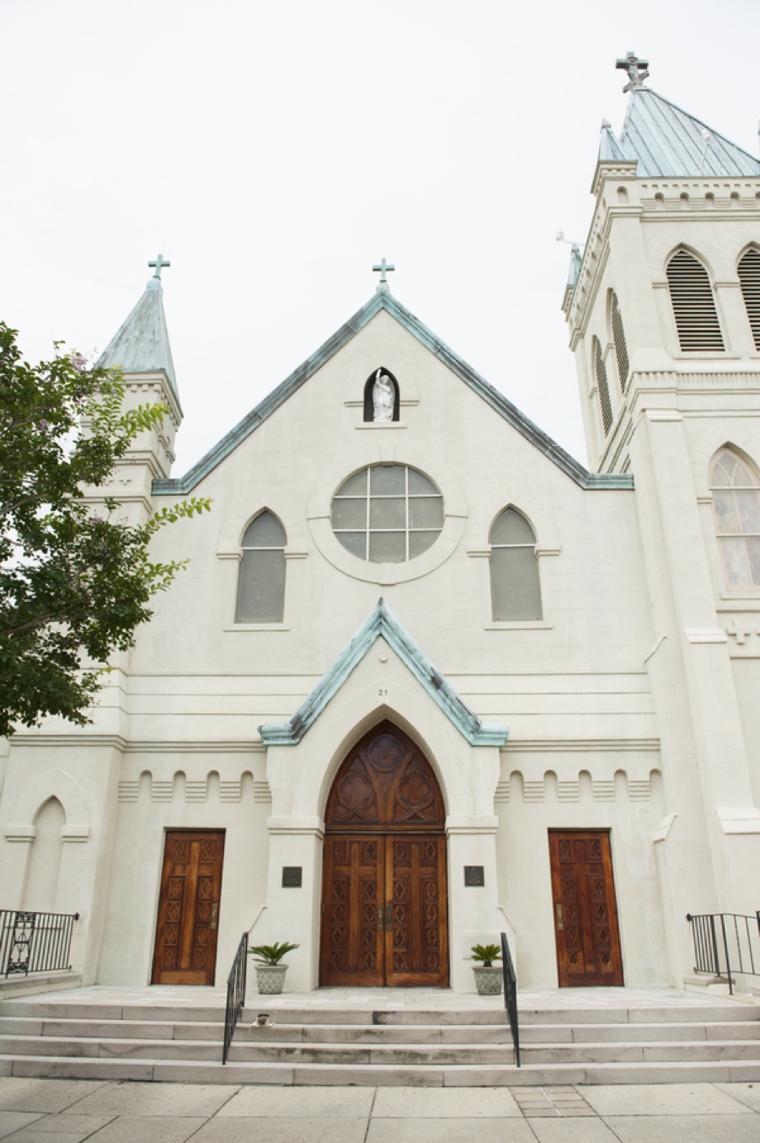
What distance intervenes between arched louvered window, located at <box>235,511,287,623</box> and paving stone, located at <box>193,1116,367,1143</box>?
837cm

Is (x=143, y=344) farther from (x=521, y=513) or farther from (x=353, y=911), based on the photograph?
(x=353, y=911)

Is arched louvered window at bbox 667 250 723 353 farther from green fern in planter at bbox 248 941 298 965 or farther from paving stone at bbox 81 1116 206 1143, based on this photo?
paving stone at bbox 81 1116 206 1143

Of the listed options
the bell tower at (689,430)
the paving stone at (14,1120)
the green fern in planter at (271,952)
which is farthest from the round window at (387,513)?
the paving stone at (14,1120)

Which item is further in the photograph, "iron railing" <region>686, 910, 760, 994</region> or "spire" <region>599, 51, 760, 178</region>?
"spire" <region>599, 51, 760, 178</region>

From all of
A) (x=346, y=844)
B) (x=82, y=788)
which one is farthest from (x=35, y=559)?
(x=346, y=844)

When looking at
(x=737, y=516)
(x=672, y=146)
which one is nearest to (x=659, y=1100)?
(x=737, y=516)

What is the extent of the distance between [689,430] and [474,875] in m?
8.73

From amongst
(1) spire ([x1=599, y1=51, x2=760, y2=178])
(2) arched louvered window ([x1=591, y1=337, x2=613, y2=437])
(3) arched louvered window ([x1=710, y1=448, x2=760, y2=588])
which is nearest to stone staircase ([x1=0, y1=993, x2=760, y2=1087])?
(3) arched louvered window ([x1=710, y1=448, x2=760, y2=588])

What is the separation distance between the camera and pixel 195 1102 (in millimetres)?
7375

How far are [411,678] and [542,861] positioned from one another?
3391 millimetres

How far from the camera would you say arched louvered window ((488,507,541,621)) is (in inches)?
564

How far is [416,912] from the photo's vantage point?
12.3 meters

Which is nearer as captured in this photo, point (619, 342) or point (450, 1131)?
point (450, 1131)

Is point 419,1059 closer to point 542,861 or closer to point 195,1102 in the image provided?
point 195,1102
